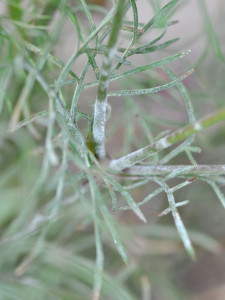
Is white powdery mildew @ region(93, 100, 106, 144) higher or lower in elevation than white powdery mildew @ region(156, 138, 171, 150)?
higher

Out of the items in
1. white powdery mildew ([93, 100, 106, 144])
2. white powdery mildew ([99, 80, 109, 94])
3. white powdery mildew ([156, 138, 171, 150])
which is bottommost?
white powdery mildew ([156, 138, 171, 150])

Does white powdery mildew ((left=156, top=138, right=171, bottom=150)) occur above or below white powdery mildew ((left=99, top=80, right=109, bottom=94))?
below

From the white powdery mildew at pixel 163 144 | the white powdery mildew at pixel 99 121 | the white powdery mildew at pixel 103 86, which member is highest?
the white powdery mildew at pixel 103 86

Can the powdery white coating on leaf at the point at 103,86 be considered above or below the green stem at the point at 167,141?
above

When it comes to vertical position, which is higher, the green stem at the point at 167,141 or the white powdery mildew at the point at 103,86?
the white powdery mildew at the point at 103,86

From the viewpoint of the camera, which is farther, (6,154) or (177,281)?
(177,281)

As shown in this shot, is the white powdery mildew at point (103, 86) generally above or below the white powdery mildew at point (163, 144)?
above

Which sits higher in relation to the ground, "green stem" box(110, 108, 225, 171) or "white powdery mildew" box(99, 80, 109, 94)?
"white powdery mildew" box(99, 80, 109, 94)

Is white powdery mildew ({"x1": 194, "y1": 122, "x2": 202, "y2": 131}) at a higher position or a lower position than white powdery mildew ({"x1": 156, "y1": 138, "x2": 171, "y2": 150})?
higher

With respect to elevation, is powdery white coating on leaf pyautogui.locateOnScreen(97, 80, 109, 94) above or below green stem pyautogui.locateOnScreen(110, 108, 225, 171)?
above

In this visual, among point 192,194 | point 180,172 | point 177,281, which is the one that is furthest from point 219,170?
point 177,281

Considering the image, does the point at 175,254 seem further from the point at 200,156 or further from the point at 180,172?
the point at 180,172
